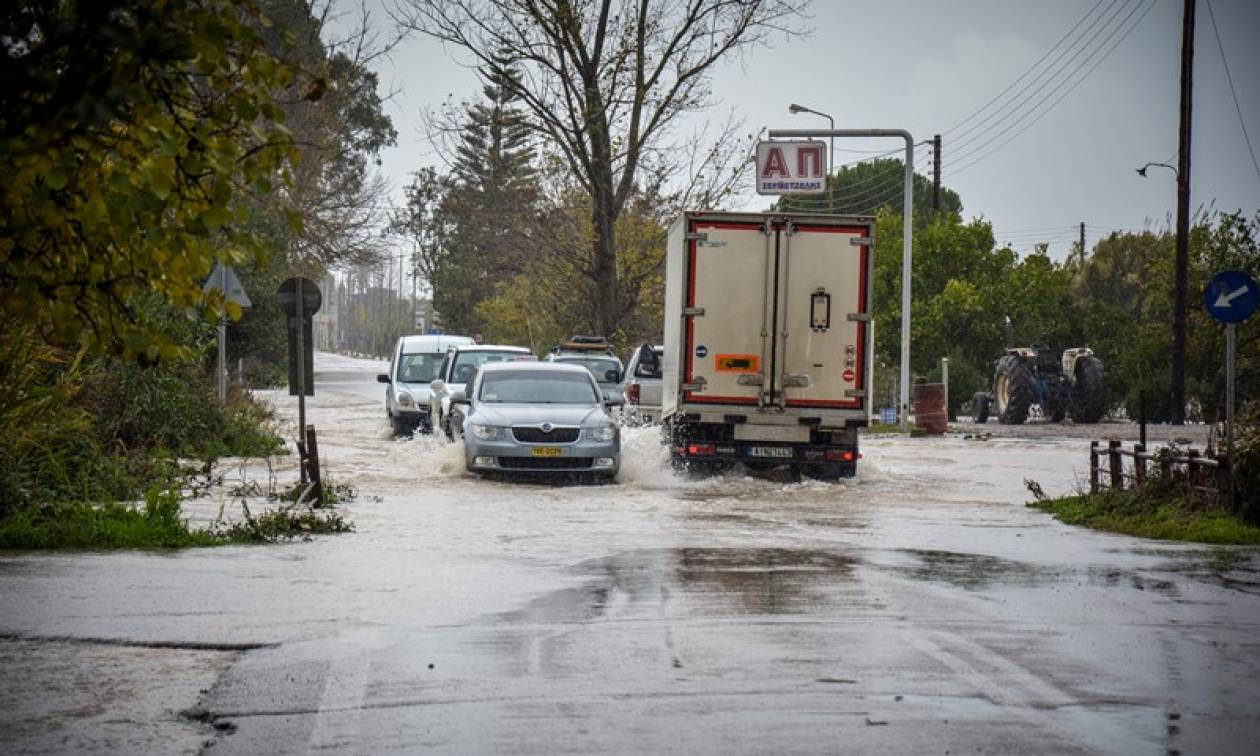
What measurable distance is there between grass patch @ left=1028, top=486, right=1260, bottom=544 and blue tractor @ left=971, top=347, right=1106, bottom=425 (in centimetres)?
2065

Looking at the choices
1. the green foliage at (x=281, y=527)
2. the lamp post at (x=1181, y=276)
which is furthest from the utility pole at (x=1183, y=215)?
the green foliage at (x=281, y=527)

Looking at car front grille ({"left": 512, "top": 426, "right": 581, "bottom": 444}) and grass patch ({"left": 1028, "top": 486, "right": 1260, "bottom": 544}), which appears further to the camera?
car front grille ({"left": 512, "top": 426, "right": 581, "bottom": 444})

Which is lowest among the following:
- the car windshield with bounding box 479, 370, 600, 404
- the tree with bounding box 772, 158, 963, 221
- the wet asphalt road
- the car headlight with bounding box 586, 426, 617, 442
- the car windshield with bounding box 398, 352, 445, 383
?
the wet asphalt road

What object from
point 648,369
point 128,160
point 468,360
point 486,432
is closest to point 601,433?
point 486,432

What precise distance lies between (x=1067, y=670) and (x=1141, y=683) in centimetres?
43

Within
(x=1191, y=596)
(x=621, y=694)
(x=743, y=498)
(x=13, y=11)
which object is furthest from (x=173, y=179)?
(x=743, y=498)

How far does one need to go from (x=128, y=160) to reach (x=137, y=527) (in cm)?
800

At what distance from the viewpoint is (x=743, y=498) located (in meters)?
20.0

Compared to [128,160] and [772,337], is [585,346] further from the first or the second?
[128,160]

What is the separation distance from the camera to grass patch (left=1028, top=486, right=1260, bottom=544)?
50.4ft

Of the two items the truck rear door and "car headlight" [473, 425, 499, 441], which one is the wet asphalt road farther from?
the truck rear door

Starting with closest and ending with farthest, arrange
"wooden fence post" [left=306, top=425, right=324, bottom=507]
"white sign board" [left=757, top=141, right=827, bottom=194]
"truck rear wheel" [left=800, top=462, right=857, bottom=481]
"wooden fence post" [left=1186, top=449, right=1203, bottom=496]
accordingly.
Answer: "wooden fence post" [left=306, top=425, right=324, bottom=507] → "wooden fence post" [left=1186, top=449, right=1203, bottom=496] → "truck rear wheel" [left=800, top=462, right=857, bottom=481] → "white sign board" [left=757, top=141, right=827, bottom=194]

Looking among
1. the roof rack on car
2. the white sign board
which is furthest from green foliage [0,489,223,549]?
the white sign board

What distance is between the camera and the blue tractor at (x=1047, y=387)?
39.1m
